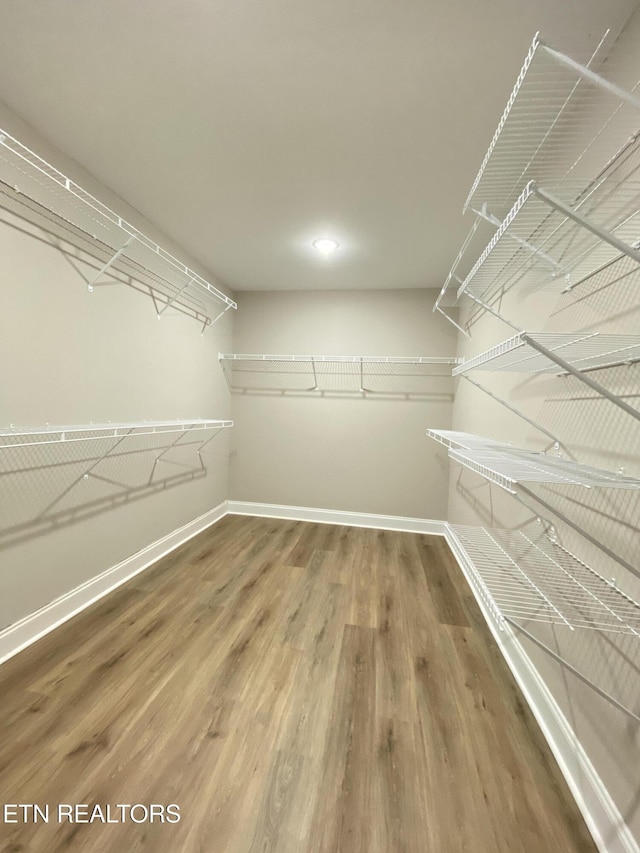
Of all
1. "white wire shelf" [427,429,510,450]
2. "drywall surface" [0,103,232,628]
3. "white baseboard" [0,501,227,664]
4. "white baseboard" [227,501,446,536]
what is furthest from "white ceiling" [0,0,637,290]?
"white baseboard" [227,501,446,536]

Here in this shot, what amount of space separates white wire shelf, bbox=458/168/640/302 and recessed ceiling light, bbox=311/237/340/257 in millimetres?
1224

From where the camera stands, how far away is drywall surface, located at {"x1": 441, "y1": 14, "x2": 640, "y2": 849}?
3.09 ft

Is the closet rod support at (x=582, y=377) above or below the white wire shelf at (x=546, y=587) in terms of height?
above

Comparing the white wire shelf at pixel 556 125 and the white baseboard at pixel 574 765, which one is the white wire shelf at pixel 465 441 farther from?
the white wire shelf at pixel 556 125

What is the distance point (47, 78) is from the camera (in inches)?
51.4

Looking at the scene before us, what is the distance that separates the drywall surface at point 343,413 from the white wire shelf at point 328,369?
1.2 inches

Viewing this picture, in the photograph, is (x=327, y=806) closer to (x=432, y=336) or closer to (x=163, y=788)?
(x=163, y=788)

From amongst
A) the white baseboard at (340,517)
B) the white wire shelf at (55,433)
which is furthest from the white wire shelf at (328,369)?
the white wire shelf at (55,433)

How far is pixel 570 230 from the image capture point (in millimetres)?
1176

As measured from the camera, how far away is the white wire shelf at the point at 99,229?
148 cm

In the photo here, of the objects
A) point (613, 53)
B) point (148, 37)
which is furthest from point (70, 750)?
point (613, 53)

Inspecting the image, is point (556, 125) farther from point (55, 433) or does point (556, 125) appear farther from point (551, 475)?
point (55, 433)

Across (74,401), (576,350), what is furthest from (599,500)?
(74,401)

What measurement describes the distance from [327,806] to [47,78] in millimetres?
2576
